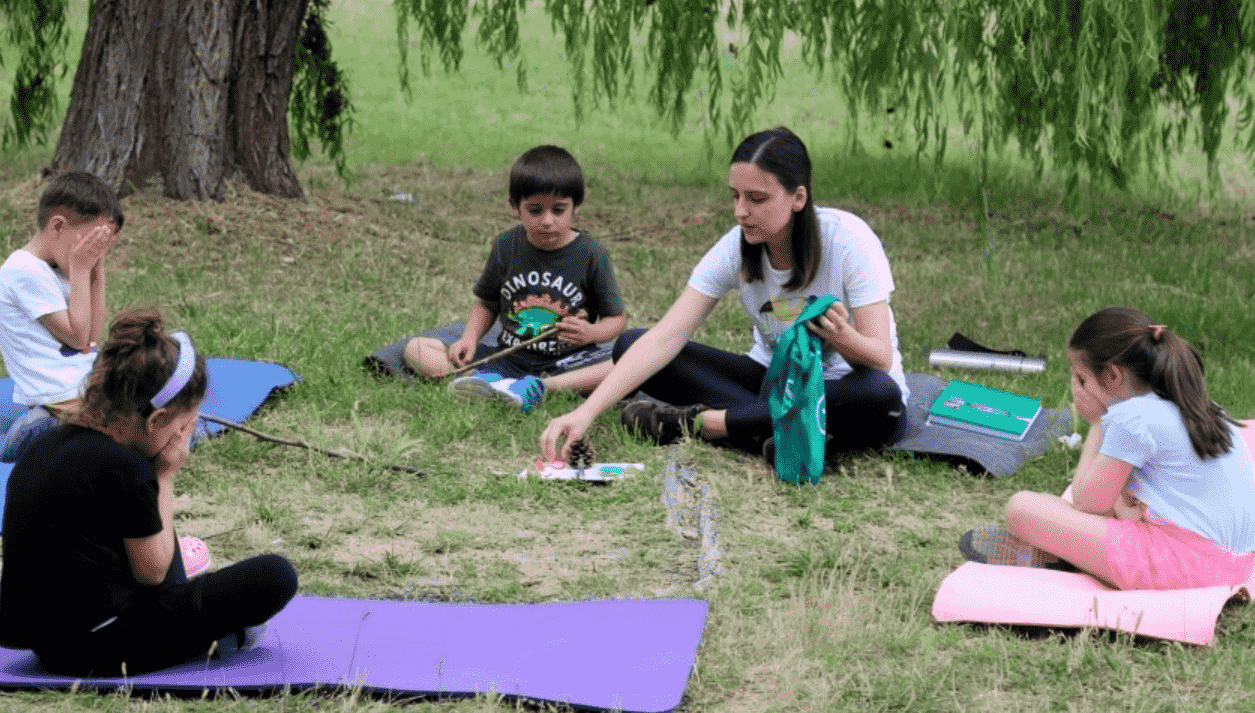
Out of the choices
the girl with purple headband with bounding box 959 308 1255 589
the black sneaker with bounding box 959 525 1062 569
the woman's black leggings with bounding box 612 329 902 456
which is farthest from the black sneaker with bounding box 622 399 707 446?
the girl with purple headband with bounding box 959 308 1255 589

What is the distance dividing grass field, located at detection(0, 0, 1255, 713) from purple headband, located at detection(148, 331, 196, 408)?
622mm

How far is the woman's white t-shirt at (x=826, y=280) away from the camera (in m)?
4.34

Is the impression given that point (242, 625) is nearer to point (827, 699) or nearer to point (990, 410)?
point (827, 699)

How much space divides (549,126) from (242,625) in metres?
10.8

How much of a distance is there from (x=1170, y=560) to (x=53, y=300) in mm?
3338

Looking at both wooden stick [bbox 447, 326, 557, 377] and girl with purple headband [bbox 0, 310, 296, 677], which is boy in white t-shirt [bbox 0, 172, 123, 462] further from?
girl with purple headband [bbox 0, 310, 296, 677]

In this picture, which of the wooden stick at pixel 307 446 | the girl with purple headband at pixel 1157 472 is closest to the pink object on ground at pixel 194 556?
the wooden stick at pixel 307 446

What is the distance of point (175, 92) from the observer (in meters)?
7.24

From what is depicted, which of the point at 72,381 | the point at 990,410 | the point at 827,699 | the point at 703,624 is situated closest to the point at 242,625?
the point at 703,624

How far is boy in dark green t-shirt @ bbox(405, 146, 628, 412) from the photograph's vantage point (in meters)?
5.09

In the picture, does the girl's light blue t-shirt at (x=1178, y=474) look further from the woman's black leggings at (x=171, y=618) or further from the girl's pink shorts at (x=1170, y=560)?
the woman's black leggings at (x=171, y=618)

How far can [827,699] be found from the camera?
2814 mm

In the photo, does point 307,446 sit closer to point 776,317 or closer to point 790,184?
point 776,317

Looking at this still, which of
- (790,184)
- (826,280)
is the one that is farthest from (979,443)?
(790,184)
